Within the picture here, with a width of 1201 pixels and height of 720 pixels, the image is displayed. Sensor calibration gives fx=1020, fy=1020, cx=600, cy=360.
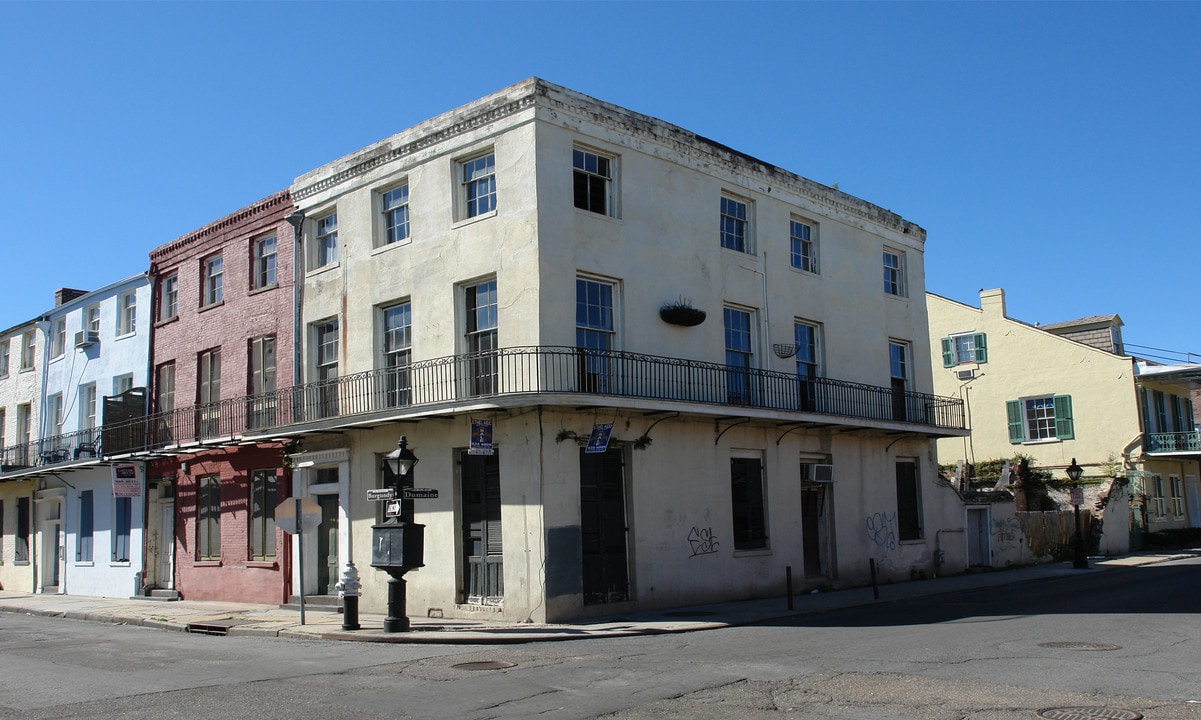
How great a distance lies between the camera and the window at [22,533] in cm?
3244

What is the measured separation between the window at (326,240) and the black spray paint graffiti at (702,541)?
9.71 metres

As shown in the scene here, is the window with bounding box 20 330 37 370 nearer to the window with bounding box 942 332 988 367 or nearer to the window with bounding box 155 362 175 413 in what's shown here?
the window with bounding box 155 362 175 413

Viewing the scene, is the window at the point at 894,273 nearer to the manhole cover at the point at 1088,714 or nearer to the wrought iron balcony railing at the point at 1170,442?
the wrought iron balcony railing at the point at 1170,442

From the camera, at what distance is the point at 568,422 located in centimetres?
1762

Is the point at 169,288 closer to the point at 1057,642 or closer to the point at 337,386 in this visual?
the point at 337,386

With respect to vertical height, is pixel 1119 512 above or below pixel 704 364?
below

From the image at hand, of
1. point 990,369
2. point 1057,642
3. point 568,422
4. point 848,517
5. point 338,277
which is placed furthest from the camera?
point 990,369

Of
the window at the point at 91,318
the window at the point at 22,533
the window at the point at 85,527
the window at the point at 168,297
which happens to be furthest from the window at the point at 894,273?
the window at the point at 22,533

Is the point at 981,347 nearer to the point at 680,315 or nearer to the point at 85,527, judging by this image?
the point at 680,315

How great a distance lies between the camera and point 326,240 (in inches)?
886

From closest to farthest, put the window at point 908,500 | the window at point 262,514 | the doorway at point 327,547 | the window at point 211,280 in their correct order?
the doorway at point 327,547 < the window at point 262,514 < the window at point 908,500 < the window at point 211,280

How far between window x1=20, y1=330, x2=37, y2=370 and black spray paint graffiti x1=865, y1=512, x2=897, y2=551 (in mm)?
27222

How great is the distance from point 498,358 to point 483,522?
117 inches

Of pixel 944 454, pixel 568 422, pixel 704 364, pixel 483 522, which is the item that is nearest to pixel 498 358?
pixel 568 422
